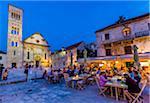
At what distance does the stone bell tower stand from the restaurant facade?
20946mm

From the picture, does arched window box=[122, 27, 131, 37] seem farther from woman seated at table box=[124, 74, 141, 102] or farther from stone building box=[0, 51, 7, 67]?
stone building box=[0, 51, 7, 67]

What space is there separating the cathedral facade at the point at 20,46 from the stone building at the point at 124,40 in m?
22.5

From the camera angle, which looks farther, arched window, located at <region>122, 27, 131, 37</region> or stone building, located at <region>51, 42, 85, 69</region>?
stone building, located at <region>51, 42, 85, 69</region>

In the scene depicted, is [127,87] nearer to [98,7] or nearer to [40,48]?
[40,48]

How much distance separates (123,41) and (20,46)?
28392 mm

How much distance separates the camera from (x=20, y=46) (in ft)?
116

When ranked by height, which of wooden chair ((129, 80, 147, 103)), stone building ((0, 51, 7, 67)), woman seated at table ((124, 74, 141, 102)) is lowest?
wooden chair ((129, 80, 147, 103))

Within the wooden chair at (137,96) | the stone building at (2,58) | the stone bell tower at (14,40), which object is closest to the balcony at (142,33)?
the wooden chair at (137,96)

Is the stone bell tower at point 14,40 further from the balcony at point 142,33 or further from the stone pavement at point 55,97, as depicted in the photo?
the balcony at point 142,33

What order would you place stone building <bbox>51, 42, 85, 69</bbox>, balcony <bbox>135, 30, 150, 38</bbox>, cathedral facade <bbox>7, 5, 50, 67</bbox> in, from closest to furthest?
balcony <bbox>135, 30, 150, 38</bbox>, stone building <bbox>51, 42, 85, 69</bbox>, cathedral facade <bbox>7, 5, 50, 67</bbox>

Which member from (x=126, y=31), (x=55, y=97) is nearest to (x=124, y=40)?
(x=126, y=31)

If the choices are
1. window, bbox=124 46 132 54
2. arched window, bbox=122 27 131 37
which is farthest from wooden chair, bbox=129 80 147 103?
arched window, bbox=122 27 131 37

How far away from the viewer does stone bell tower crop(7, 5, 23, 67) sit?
32906 millimetres

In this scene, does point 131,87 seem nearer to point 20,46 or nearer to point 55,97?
point 55,97
